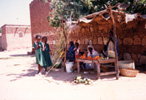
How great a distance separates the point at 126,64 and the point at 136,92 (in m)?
1.59

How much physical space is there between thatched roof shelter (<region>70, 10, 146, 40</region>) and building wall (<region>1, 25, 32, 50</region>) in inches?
642

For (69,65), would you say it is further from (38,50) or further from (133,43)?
(133,43)

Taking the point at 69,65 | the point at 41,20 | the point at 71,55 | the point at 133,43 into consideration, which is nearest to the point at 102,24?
the point at 133,43

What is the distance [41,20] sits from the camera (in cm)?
1328

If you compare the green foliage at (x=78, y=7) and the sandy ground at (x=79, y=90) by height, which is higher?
the green foliage at (x=78, y=7)

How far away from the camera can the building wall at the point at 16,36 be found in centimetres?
2148

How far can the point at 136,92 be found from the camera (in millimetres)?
3273

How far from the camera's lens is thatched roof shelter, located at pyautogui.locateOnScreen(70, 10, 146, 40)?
439cm

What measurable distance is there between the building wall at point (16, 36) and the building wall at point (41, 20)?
8.57 metres

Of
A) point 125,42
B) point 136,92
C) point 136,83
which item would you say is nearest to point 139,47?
point 125,42

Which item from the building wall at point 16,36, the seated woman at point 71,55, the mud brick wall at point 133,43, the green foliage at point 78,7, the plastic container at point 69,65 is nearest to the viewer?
the plastic container at point 69,65

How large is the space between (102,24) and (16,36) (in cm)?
1965

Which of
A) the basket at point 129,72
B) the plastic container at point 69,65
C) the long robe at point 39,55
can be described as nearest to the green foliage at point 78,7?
the long robe at point 39,55

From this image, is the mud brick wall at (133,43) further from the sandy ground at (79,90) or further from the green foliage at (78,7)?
the sandy ground at (79,90)
